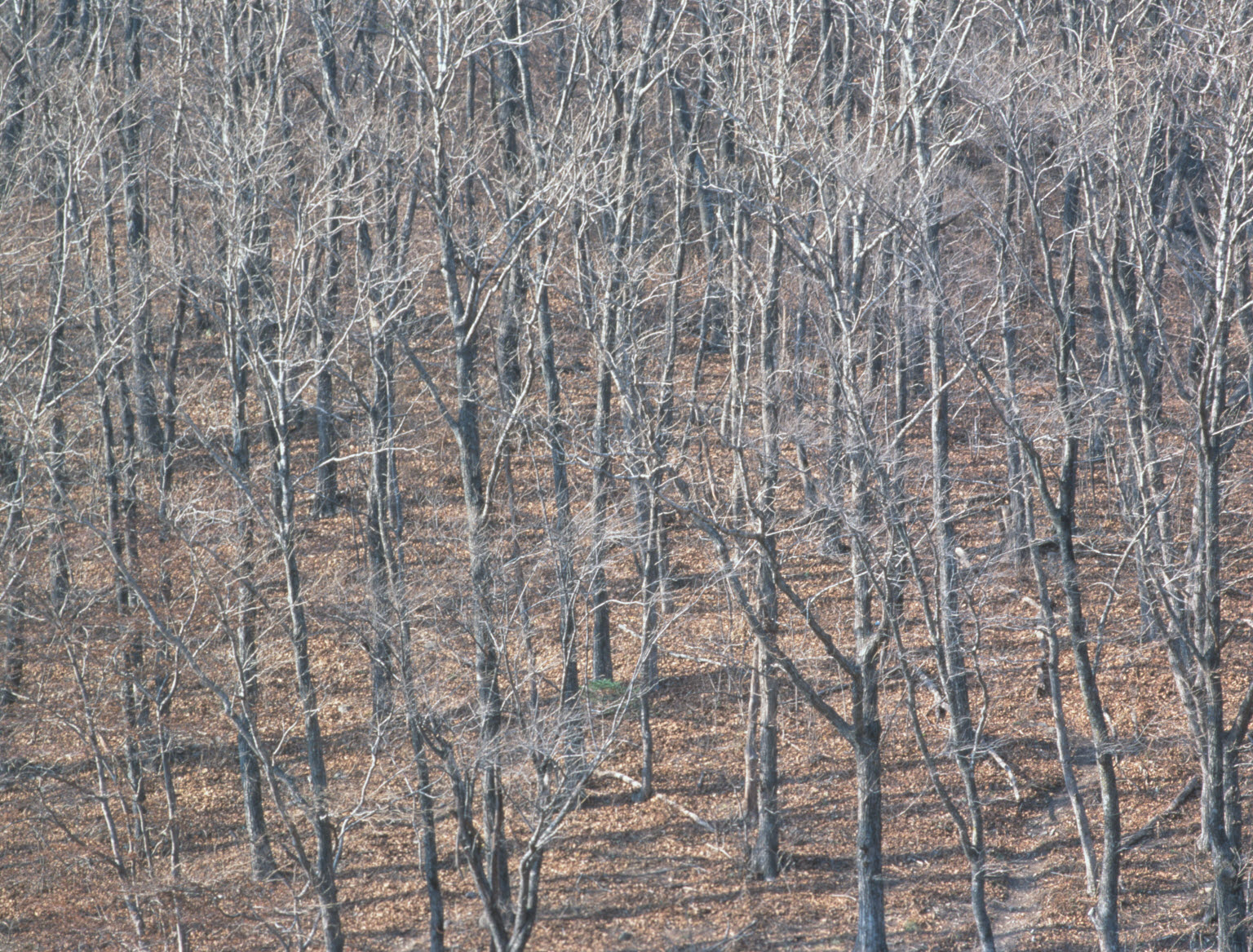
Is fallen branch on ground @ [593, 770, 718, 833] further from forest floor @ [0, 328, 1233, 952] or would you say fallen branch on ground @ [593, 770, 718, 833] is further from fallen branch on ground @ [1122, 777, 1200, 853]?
fallen branch on ground @ [1122, 777, 1200, 853]

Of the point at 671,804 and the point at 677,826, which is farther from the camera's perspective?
the point at 671,804

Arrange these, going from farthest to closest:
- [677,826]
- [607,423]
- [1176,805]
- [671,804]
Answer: [607,423] → [671,804] → [677,826] → [1176,805]

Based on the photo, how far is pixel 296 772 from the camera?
681 inches

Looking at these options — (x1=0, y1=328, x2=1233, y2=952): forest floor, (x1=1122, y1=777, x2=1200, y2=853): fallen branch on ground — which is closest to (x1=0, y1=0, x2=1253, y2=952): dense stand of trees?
(x1=0, y1=328, x2=1233, y2=952): forest floor

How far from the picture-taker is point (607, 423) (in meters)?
17.7

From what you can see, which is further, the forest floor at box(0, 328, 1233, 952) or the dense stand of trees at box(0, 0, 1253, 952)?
the forest floor at box(0, 328, 1233, 952)

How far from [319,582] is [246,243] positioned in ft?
16.3

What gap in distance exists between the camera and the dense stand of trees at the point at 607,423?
11609 millimetres

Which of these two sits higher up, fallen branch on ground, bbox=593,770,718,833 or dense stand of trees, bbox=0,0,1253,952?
dense stand of trees, bbox=0,0,1253,952

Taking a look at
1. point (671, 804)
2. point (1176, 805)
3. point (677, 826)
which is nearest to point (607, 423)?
point (671, 804)

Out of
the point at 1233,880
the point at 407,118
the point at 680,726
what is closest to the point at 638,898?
the point at 680,726

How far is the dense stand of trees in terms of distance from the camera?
11.6m

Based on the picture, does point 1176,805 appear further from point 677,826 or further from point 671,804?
point 671,804

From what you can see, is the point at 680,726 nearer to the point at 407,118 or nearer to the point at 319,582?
the point at 319,582
